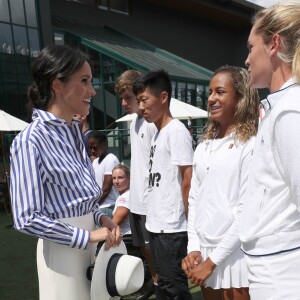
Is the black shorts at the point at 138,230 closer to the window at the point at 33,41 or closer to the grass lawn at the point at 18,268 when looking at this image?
the grass lawn at the point at 18,268

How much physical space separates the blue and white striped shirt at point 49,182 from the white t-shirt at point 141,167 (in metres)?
1.60

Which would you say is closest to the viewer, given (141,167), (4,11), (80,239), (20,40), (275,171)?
(275,171)

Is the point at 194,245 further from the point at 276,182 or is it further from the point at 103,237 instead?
the point at 276,182

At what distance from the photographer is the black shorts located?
11.8 ft

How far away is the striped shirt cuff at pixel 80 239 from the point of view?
5.35ft

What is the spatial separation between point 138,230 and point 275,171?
2.48m

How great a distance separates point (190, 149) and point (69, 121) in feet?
3.63

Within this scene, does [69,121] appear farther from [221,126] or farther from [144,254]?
[144,254]

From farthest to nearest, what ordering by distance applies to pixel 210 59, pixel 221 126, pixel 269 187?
pixel 210 59
pixel 221 126
pixel 269 187

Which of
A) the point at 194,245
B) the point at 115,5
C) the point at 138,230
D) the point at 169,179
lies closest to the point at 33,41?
the point at 115,5

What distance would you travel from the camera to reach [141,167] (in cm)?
344

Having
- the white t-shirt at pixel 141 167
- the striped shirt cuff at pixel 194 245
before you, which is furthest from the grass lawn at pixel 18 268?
the striped shirt cuff at pixel 194 245

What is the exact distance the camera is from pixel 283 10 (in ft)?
4.69

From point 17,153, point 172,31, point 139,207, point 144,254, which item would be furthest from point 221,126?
point 172,31
